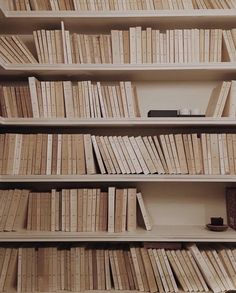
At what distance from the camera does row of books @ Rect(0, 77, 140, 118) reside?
76.3 inches

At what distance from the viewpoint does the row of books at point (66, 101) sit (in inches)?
76.3

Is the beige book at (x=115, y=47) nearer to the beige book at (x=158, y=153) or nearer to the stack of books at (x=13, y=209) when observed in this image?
the beige book at (x=158, y=153)

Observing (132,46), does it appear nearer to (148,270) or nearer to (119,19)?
(119,19)

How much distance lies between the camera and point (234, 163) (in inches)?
75.0

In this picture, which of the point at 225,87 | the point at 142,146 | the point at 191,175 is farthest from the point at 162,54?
the point at 191,175

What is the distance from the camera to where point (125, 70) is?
1.94 metres

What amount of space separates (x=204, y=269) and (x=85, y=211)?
2.34ft

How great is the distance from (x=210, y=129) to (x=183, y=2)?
0.77 metres

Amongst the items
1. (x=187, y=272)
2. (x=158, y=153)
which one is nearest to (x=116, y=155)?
(x=158, y=153)

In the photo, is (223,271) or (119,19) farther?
(119,19)

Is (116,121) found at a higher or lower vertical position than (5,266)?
higher

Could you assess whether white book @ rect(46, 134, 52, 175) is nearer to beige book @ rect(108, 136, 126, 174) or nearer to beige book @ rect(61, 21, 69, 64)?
beige book @ rect(108, 136, 126, 174)

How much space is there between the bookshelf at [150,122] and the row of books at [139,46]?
0.06 meters

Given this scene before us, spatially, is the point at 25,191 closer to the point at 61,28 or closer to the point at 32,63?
the point at 32,63
